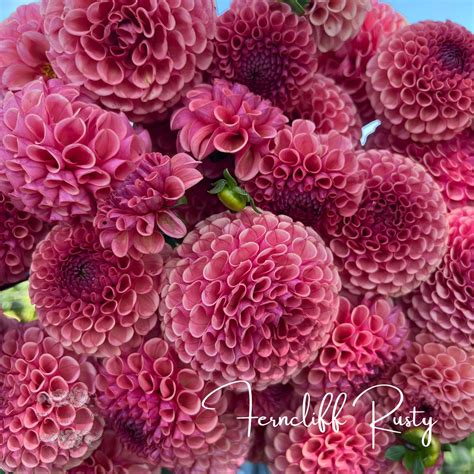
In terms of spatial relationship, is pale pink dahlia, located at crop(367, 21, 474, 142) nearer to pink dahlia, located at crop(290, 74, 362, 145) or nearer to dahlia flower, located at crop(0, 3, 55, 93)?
pink dahlia, located at crop(290, 74, 362, 145)

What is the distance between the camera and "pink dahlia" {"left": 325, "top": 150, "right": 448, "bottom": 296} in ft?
2.06

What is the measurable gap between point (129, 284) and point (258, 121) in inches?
8.0

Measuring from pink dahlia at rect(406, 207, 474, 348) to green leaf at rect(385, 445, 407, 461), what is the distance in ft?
0.42

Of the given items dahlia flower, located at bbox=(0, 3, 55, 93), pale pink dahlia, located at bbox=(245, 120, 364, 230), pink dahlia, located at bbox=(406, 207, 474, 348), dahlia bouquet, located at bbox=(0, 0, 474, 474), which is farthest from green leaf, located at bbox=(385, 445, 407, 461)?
dahlia flower, located at bbox=(0, 3, 55, 93)

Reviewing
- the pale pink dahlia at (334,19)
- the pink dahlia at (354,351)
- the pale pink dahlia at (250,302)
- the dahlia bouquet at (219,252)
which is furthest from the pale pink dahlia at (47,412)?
the pale pink dahlia at (334,19)

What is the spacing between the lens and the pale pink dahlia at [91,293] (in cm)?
55

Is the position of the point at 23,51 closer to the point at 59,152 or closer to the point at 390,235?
the point at 59,152

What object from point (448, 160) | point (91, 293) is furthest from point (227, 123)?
point (448, 160)

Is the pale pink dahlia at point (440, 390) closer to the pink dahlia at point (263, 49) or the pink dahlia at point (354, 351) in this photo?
the pink dahlia at point (354, 351)

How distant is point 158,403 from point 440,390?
30cm

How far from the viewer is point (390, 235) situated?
63 cm

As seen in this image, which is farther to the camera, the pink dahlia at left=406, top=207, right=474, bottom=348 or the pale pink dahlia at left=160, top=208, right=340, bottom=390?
the pink dahlia at left=406, top=207, right=474, bottom=348

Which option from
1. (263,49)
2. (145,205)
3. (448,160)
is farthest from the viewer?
(448,160)

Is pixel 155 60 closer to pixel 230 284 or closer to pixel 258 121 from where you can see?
pixel 258 121
